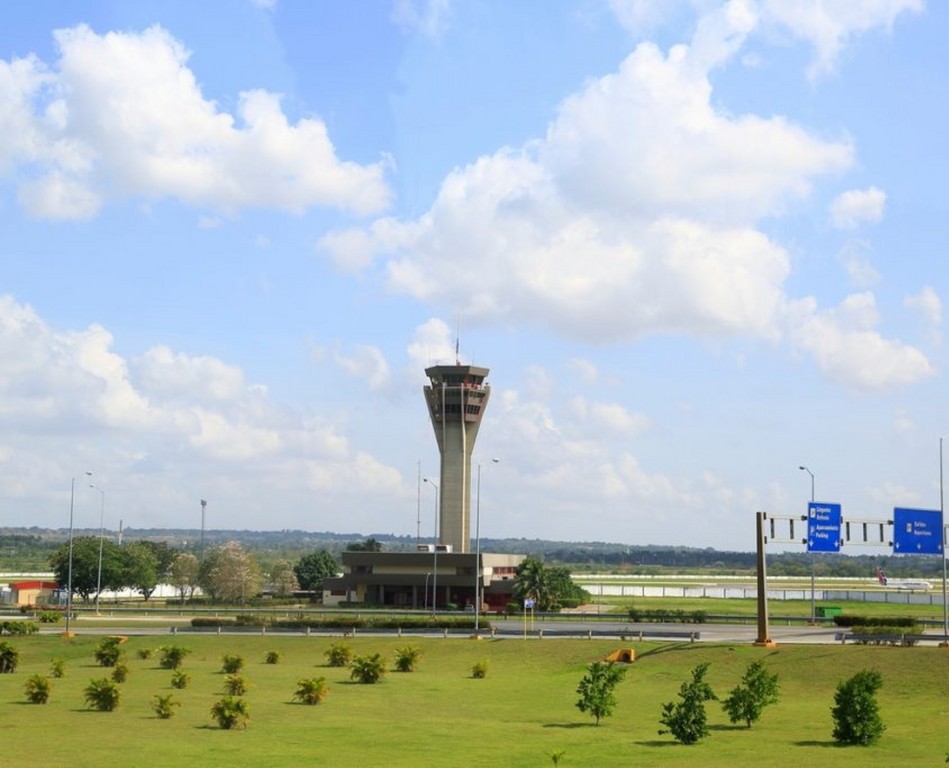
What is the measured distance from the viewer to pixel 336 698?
52781 mm

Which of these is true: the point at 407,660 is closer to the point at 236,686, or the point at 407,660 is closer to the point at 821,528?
the point at 236,686

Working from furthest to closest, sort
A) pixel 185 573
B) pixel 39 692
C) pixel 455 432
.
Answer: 1. pixel 185 573
2. pixel 455 432
3. pixel 39 692

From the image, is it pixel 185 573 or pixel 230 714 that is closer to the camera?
pixel 230 714

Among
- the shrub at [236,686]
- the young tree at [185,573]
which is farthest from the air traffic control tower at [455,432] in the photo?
the shrub at [236,686]

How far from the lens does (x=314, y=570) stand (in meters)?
164

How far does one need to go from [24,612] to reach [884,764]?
312 ft

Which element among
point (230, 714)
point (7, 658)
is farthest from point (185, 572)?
point (230, 714)

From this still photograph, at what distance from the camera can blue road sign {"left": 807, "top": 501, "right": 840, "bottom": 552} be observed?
7125cm

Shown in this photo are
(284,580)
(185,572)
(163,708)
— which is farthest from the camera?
(185,572)

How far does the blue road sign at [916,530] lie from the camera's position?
71.3 m

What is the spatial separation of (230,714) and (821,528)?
41818mm

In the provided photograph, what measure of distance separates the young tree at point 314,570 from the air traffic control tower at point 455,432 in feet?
98.8

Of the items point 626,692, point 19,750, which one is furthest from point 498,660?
point 19,750

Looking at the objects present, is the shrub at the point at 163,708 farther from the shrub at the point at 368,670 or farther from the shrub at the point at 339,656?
the shrub at the point at 339,656
